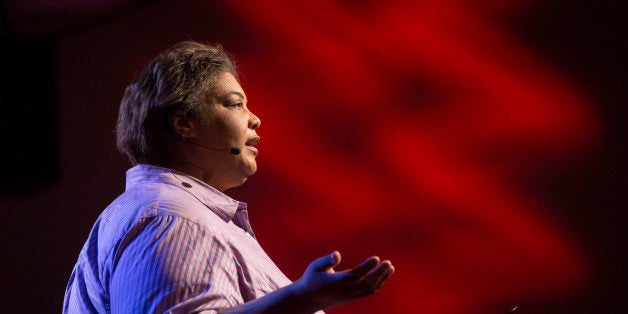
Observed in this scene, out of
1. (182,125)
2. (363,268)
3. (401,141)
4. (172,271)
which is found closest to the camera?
(363,268)

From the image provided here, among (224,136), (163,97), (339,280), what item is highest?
(163,97)

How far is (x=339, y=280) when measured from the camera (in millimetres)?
889

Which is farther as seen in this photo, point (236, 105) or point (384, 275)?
point (236, 105)

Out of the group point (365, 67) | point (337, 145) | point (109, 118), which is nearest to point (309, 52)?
point (365, 67)

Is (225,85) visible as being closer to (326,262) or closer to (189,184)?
(189,184)

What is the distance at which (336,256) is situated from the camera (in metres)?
0.87

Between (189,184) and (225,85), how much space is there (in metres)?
0.32

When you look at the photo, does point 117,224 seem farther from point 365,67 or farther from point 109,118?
point 365,67

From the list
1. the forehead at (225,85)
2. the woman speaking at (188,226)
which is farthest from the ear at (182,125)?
the forehead at (225,85)

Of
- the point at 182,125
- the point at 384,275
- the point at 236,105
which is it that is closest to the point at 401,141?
the point at 236,105

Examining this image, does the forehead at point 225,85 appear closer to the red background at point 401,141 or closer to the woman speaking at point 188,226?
the woman speaking at point 188,226

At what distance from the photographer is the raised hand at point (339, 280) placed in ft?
2.89

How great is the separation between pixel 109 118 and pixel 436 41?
3.98ft

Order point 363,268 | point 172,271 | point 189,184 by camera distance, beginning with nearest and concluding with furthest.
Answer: point 363,268
point 172,271
point 189,184
